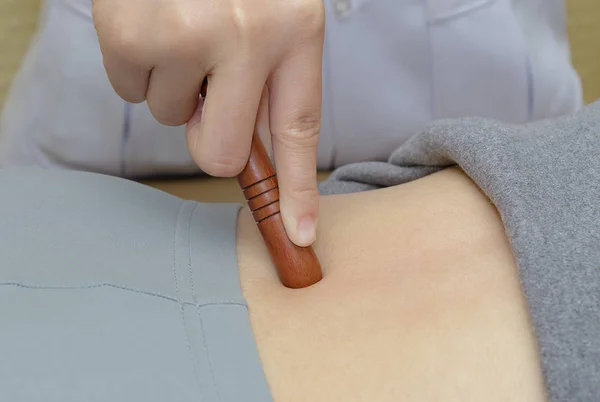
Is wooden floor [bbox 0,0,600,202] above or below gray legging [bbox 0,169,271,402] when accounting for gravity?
below

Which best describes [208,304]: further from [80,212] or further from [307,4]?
[307,4]

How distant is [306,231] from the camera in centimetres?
54

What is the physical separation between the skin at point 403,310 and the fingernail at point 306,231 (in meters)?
0.04

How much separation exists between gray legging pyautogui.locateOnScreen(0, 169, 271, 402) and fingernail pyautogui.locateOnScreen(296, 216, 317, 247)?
0.22ft

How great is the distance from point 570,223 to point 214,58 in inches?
12.4

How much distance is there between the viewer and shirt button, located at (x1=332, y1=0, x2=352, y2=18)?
0.97 metres

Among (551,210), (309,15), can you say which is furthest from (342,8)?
(551,210)

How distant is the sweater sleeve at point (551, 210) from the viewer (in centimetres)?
40

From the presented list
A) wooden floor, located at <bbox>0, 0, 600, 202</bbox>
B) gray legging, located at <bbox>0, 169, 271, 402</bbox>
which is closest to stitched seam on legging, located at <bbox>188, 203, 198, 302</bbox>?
gray legging, located at <bbox>0, 169, 271, 402</bbox>

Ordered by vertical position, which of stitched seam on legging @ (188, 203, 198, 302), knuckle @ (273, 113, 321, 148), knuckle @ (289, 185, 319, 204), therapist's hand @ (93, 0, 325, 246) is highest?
therapist's hand @ (93, 0, 325, 246)

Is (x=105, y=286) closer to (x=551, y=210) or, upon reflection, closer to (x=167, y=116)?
(x=167, y=116)

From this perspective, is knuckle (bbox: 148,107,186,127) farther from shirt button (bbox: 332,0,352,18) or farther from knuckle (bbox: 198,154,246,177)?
shirt button (bbox: 332,0,352,18)

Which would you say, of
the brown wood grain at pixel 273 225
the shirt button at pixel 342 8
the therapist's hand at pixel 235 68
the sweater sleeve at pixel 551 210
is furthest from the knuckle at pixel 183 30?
the shirt button at pixel 342 8

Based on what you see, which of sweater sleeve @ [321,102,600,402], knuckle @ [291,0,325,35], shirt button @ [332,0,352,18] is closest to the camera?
sweater sleeve @ [321,102,600,402]
